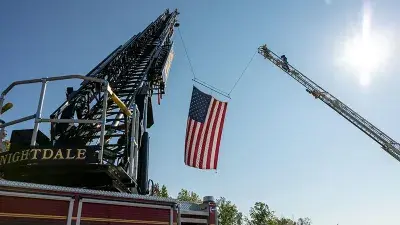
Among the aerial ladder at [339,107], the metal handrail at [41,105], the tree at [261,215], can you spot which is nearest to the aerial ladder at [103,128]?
the metal handrail at [41,105]

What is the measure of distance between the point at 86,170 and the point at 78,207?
90.5 inches

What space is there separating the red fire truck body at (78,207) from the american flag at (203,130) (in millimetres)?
4218

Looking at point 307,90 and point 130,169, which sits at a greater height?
point 307,90

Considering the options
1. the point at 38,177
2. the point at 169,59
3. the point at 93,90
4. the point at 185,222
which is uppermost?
the point at 169,59

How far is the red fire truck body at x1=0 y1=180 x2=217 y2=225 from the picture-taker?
15.1 feet

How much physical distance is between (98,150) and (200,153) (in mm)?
3904

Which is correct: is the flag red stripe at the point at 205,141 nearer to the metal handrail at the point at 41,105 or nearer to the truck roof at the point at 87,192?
the metal handrail at the point at 41,105

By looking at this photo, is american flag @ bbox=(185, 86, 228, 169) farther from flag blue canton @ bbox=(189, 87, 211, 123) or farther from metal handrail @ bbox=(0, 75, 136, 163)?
metal handrail @ bbox=(0, 75, 136, 163)

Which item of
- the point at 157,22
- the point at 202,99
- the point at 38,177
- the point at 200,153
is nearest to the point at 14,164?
the point at 38,177

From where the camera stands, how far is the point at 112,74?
14766mm

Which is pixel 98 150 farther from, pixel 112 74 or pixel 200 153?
pixel 112 74

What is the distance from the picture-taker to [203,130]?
422 inches

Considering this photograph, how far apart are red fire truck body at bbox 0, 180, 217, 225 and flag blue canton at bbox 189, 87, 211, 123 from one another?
16.5ft

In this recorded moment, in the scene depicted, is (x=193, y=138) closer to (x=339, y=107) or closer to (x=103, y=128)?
(x=103, y=128)
